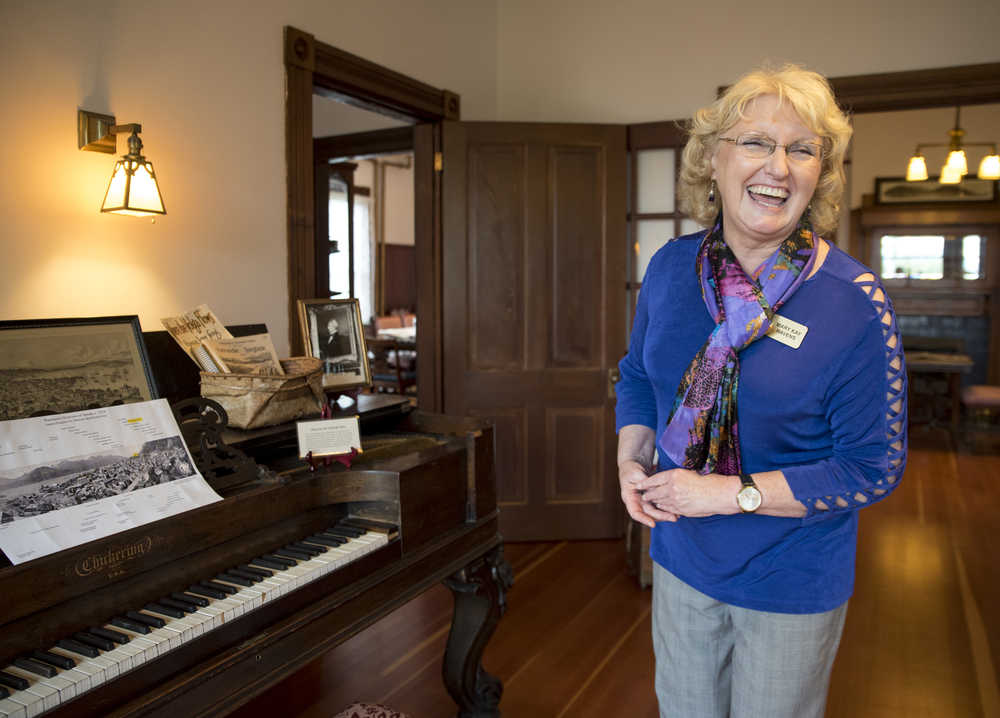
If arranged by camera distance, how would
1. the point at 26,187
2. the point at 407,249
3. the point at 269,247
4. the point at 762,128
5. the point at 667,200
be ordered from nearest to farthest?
1. the point at 762,128
2. the point at 26,187
3. the point at 269,247
4. the point at 667,200
5. the point at 407,249

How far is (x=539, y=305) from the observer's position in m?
4.21

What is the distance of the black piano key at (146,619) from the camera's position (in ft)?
4.56

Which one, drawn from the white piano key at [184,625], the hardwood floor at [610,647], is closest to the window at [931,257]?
the hardwood floor at [610,647]

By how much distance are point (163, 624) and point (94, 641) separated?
12cm

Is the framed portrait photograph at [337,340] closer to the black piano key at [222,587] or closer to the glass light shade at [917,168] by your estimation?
the black piano key at [222,587]

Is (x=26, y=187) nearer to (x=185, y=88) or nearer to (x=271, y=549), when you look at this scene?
(x=185, y=88)

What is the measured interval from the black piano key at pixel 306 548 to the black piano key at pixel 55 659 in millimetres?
557

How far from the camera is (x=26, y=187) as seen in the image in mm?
2184

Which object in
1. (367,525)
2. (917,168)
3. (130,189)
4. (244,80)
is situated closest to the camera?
(367,525)

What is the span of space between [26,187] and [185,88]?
685 mm

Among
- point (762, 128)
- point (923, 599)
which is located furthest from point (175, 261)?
point (923, 599)

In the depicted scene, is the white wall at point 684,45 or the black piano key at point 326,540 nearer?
the black piano key at point 326,540

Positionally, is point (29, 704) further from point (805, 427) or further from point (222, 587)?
point (805, 427)

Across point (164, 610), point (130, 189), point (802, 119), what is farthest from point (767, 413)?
point (130, 189)
